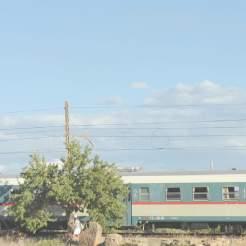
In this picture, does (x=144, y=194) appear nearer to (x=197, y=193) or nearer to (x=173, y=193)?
(x=173, y=193)

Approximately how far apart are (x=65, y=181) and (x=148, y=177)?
18.0 ft

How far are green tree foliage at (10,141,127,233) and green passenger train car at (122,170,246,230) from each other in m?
3.06

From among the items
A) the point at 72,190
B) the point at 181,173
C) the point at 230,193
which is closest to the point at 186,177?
the point at 181,173

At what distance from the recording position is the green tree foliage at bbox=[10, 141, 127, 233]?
31328 mm

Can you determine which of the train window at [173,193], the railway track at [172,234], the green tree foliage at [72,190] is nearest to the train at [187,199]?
the train window at [173,193]

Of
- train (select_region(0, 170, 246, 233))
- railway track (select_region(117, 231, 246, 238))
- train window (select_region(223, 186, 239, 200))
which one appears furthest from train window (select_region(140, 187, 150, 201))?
train window (select_region(223, 186, 239, 200))

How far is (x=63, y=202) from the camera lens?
105 feet

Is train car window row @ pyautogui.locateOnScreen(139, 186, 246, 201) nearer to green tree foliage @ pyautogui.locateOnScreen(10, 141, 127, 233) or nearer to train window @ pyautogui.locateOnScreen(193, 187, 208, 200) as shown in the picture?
train window @ pyautogui.locateOnScreen(193, 187, 208, 200)

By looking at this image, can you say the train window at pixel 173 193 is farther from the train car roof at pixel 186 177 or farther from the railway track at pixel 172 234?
the railway track at pixel 172 234

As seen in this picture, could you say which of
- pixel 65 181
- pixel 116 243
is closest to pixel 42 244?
pixel 116 243

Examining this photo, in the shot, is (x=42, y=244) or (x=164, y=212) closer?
(x=42, y=244)

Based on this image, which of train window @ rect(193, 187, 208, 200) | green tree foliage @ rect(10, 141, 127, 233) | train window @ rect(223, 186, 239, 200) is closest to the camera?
green tree foliage @ rect(10, 141, 127, 233)

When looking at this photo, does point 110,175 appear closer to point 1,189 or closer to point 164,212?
point 164,212

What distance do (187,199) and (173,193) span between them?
2.65 ft
